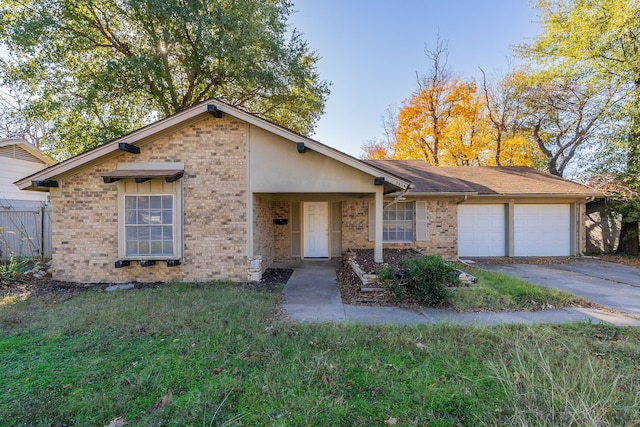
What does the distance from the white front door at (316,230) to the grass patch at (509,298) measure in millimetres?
5675

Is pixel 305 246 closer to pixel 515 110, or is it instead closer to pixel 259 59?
pixel 259 59

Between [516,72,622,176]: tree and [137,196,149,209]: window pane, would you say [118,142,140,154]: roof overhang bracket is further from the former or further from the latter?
[516,72,622,176]: tree

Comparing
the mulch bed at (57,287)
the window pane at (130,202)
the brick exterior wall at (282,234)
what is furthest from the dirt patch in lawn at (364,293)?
the window pane at (130,202)

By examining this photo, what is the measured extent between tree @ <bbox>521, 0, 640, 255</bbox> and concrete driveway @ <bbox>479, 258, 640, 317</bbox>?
3982mm

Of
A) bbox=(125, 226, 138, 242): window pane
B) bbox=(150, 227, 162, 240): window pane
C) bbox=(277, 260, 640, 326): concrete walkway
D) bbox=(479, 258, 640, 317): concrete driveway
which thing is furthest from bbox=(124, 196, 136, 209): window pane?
bbox=(479, 258, 640, 317): concrete driveway

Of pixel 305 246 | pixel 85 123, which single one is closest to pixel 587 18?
pixel 305 246

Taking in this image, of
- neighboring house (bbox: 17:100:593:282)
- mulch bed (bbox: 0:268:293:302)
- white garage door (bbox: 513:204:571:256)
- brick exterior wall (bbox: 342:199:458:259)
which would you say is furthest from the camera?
white garage door (bbox: 513:204:571:256)

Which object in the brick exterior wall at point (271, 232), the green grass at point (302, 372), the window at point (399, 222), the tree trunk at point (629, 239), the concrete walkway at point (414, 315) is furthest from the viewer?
the tree trunk at point (629, 239)

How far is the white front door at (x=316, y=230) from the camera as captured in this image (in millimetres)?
10883

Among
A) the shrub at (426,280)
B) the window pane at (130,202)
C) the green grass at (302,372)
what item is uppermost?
the window pane at (130,202)

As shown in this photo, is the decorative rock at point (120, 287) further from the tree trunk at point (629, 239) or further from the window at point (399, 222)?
the tree trunk at point (629, 239)

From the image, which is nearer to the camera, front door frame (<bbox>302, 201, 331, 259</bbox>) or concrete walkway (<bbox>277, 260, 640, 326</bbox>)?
concrete walkway (<bbox>277, 260, 640, 326</bbox>)

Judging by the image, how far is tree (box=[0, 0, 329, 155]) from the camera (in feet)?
36.5

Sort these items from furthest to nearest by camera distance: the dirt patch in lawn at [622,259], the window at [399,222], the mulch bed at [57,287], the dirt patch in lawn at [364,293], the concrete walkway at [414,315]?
the window at [399,222]
the dirt patch in lawn at [622,259]
the mulch bed at [57,287]
the dirt patch in lawn at [364,293]
the concrete walkway at [414,315]
